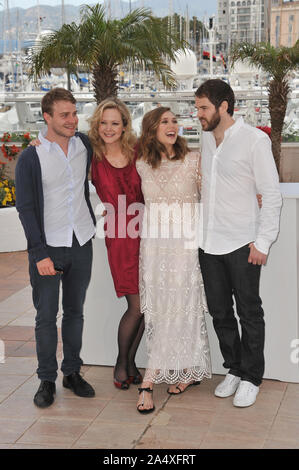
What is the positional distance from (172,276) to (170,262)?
0.25 feet

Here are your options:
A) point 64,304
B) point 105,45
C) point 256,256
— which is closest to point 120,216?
point 64,304

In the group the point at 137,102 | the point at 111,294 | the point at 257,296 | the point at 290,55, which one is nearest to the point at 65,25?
the point at 137,102

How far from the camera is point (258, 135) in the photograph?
3396mm

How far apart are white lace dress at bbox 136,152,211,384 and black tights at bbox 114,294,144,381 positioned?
9cm

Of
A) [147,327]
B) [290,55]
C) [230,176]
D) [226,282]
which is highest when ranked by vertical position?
[290,55]

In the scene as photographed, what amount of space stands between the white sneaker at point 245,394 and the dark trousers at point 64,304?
0.94 m

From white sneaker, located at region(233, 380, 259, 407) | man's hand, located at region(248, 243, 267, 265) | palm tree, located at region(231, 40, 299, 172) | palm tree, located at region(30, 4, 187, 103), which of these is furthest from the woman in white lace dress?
palm tree, located at region(231, 40, 299, 172)

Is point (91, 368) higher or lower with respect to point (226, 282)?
lower

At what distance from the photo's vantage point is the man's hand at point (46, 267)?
354 cm

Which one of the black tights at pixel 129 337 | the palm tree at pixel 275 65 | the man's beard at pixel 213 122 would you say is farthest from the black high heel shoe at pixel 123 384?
the palm tree at pixel 275 65

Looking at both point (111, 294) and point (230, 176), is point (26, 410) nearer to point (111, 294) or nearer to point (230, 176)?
point (111, 294)

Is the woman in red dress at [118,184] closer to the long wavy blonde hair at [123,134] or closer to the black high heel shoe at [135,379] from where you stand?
the long wavy blonde hair at [123,134]

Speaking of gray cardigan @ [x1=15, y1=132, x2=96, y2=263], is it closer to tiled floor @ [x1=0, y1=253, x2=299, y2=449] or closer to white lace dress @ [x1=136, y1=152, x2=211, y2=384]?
white lace dress @ [x1=136, y1=152, x2=211, y2=384]
